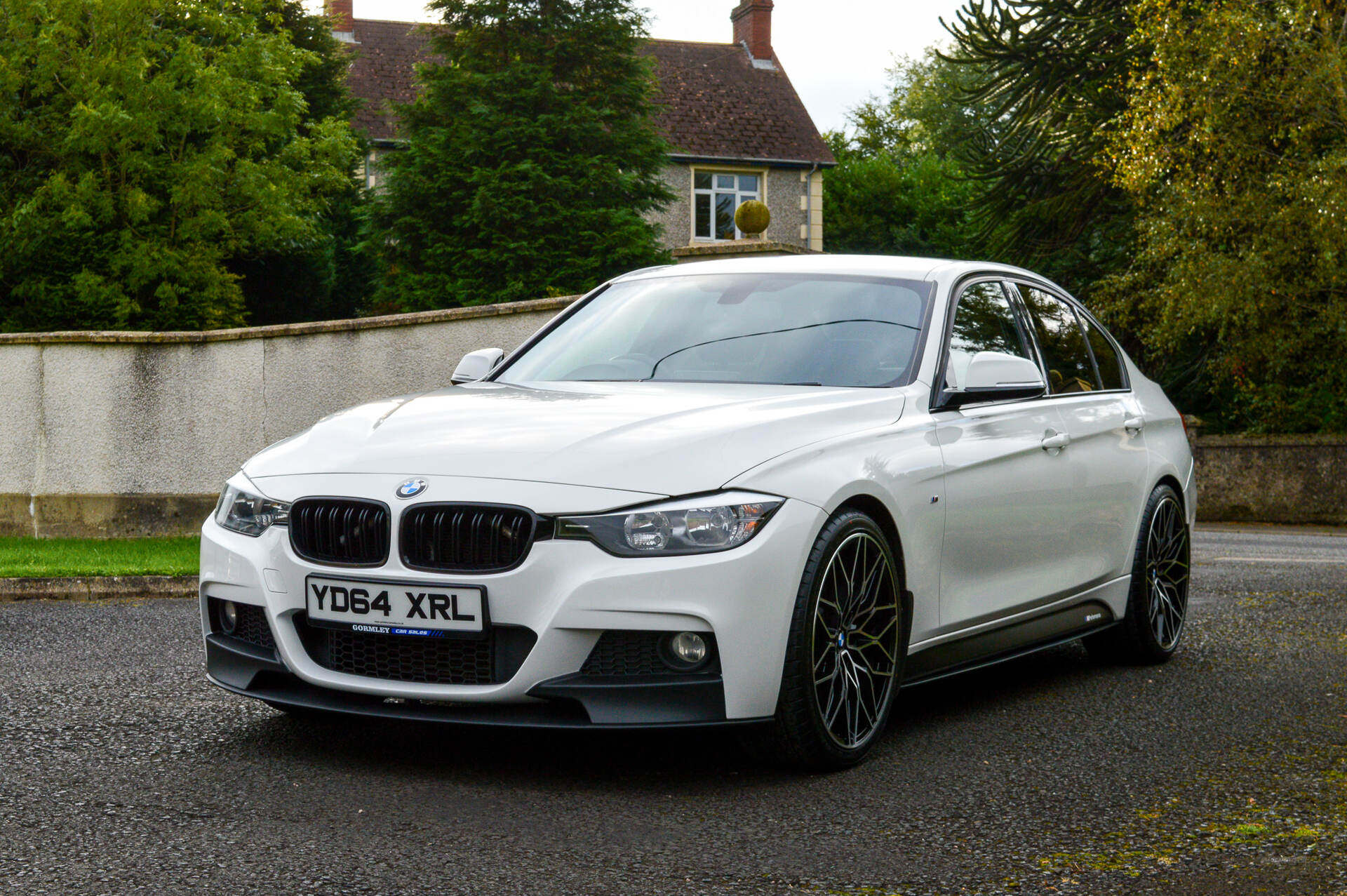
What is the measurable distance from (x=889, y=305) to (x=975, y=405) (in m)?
0.48

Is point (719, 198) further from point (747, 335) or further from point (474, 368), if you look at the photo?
point (747, 335)

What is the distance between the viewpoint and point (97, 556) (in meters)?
11.4

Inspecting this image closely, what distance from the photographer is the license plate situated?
441cm

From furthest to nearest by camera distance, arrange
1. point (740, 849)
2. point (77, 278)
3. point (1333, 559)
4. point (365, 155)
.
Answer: point (365, 155)
point (77, 278)
point (1333, 559)
point (740, 849)

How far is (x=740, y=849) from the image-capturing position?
13.2 ft

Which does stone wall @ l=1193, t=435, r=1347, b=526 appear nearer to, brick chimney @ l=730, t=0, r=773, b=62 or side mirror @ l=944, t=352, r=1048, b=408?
side mirror @ l=944, t=352, r=1048, b=408

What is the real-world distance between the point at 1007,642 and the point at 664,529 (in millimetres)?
2010

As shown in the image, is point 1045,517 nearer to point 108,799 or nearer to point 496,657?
point 496,657

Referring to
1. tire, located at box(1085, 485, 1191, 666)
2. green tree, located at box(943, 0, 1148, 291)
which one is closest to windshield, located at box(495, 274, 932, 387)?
tire, located at box(1085, 485, 1191, 666)

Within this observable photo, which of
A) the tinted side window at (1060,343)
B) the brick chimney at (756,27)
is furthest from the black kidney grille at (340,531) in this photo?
the brick chimney at (756,27)

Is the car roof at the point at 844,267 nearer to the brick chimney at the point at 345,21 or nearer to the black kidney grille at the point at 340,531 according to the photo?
the black kidney grille at the point at 340,531

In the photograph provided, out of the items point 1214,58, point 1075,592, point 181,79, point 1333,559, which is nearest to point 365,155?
point 181,79

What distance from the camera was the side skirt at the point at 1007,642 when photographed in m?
5.36

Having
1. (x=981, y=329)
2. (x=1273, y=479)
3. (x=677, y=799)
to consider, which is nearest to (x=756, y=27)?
(x=1273, y=479)
